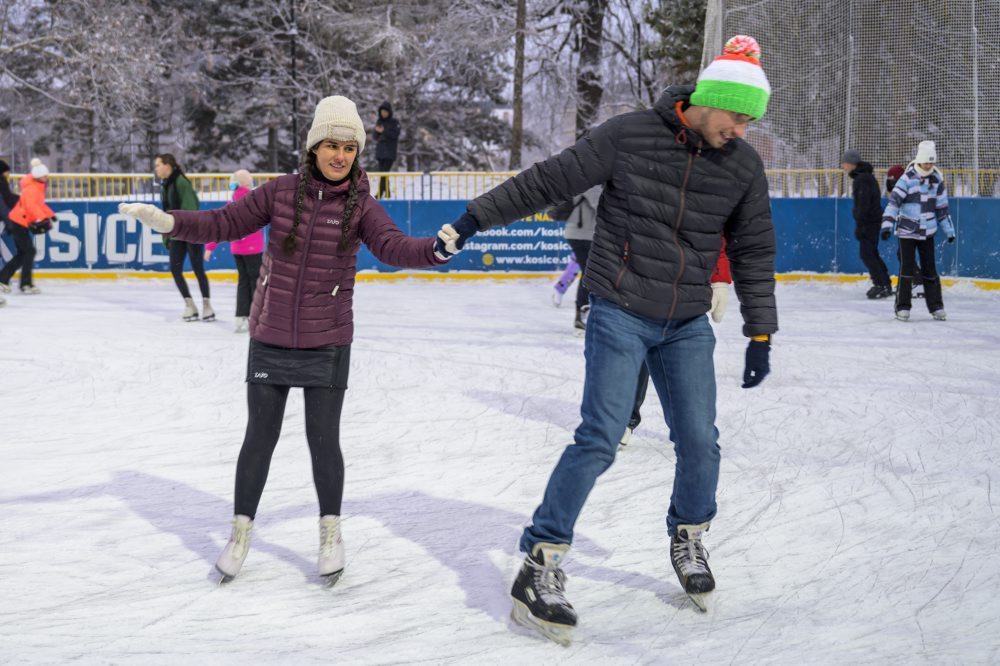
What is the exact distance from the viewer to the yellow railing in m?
13.9

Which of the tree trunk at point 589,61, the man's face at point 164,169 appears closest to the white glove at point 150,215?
the man's face at point 164,169

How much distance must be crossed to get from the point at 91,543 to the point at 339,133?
70.7 inches

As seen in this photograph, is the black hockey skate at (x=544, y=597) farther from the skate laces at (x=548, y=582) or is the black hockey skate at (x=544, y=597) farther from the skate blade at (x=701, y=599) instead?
the skate blade at (x=701, y=599)

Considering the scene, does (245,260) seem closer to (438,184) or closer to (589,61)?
(438,184)

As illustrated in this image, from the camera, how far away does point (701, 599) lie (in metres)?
3.25

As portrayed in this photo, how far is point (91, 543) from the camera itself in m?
3.90

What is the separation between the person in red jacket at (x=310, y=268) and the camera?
333 centimetres

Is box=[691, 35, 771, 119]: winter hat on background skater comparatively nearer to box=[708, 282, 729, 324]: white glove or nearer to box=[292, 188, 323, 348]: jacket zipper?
box=[292, 188, 323, 348]: jacket zipper

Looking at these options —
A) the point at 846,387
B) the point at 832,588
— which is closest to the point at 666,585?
the point at 832,588

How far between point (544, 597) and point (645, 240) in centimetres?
105

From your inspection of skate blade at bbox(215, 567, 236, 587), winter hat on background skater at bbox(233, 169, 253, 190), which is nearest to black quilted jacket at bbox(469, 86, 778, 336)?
skate blade at bbox(215, 567, 236, 587)

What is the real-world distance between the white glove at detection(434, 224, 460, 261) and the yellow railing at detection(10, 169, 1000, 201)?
37.6ft

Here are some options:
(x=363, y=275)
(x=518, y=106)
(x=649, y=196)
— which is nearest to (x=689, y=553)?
(x=649, y=196)

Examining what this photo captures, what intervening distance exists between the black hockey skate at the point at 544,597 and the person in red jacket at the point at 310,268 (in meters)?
0.67
